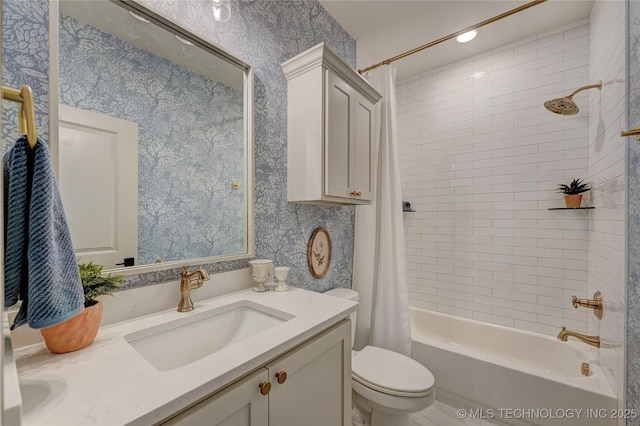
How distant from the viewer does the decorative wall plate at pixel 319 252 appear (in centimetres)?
173

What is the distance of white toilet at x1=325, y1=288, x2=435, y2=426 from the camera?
133 cm

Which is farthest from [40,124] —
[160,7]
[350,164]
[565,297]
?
[565,297]

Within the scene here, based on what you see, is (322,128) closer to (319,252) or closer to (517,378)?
(319,252)

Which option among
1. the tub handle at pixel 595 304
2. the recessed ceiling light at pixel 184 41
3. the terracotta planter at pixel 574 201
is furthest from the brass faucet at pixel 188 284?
the terracotta planter at pixel 574 201

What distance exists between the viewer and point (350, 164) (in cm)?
162

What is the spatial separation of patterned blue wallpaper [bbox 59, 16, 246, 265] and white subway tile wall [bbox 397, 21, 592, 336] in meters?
1.94

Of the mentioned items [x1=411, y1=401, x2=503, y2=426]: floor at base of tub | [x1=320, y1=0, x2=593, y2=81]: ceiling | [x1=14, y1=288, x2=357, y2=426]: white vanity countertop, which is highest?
[x1=320, y1=0, x2=593, y2=81]: ceiling

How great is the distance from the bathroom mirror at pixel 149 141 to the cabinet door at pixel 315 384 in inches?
22.2

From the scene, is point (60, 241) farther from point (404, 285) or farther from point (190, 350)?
point (404, 285)

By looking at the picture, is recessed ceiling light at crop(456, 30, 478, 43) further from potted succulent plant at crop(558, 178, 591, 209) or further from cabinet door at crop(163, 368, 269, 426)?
cabinet door at crop(163, 368, 269, 426)

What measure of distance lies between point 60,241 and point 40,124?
42 centimetres

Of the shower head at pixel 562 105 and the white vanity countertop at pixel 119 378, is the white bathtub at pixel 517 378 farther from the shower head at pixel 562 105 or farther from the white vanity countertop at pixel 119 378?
the shower head at pixel 562 105

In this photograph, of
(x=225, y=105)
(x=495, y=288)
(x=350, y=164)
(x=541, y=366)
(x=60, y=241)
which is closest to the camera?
(x=60, y=241)

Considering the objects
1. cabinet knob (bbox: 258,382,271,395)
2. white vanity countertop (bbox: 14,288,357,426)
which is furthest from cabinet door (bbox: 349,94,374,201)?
cabinet knob (bbox: 258,382,271,395)
